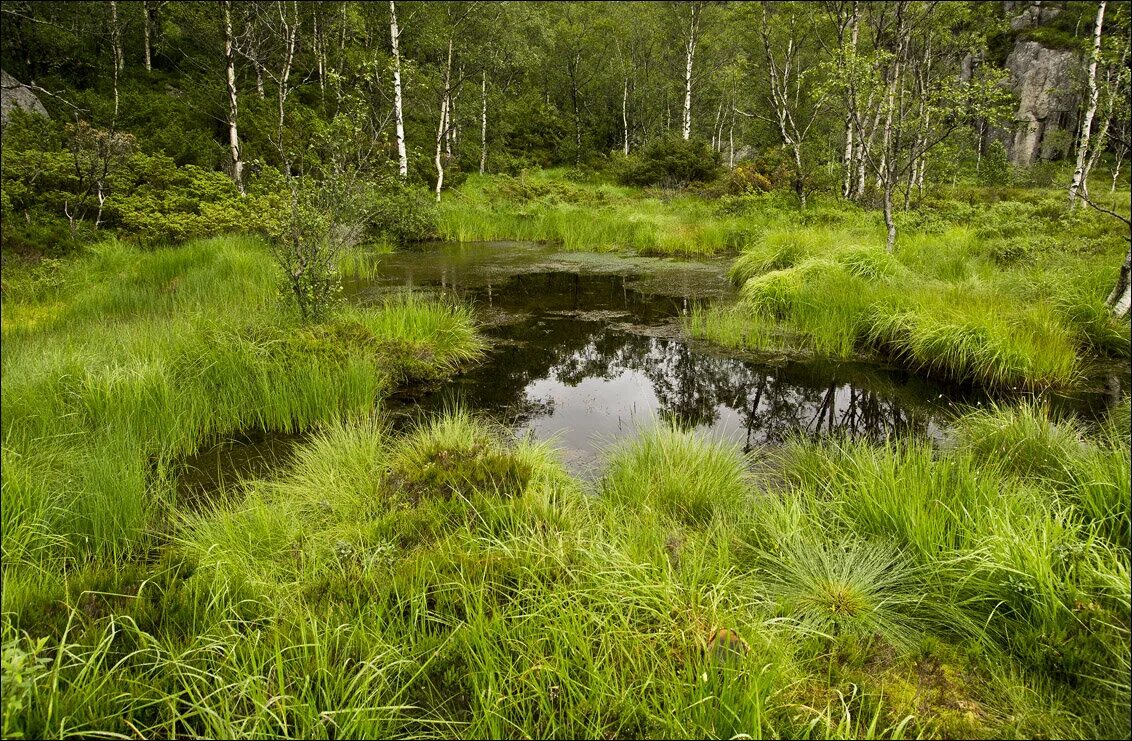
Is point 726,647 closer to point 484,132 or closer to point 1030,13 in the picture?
point 484,132

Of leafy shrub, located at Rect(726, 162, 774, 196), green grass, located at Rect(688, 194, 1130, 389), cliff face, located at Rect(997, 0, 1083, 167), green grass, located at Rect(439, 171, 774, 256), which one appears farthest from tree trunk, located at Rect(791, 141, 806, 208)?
cliff face, located at Rect(997, 0, 1083, 167)

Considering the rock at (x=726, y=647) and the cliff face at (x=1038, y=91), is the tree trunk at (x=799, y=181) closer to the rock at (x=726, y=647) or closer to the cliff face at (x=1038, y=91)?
the rock at (x=726, y=647)

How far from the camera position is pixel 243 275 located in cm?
902

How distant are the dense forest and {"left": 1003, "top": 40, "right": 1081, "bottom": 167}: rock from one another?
3147 cm

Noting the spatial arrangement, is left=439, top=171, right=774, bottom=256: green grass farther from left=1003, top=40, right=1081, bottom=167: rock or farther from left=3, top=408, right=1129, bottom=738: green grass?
left=1003, top=40, right=1081, bottom=167: rock

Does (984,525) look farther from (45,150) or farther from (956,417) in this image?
(45,150)

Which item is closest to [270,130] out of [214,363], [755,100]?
[214,363]

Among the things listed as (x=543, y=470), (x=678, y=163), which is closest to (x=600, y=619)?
(x=543, y=470)

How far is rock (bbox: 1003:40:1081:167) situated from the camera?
117 ft

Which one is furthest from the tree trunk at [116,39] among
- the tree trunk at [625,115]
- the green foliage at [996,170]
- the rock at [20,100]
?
the green foliage at [996,170]

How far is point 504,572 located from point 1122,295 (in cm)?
749

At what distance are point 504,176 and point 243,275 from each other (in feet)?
58.1

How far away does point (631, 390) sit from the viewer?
659 cm

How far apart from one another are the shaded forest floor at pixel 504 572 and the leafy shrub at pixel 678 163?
A: 21182 mm
